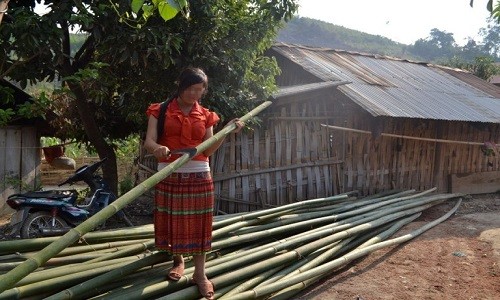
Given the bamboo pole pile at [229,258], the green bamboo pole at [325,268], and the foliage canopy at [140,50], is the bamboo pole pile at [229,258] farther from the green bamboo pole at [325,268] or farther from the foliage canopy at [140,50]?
the foliage canopy at [140,50]

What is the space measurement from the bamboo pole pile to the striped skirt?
255 millimetres

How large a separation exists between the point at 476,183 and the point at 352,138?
441 centimetres

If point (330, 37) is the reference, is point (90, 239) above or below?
below

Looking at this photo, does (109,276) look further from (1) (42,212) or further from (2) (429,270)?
(2) (429,270)

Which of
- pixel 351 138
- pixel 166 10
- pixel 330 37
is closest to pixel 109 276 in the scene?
pixel 166 10

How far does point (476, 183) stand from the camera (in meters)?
11.4

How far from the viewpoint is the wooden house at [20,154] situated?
873 cm

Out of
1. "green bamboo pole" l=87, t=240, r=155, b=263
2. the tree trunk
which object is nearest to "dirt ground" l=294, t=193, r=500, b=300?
"green bamboo pole" l=87, t=240, r=155, b=263

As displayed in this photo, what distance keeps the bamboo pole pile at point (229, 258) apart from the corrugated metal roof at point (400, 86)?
2.53m

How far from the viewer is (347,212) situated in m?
6.19

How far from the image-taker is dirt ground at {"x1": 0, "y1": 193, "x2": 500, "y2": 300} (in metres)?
4.36

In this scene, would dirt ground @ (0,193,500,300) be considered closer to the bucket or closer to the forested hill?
the bucket

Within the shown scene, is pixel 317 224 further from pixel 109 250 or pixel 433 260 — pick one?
pixel 109 250

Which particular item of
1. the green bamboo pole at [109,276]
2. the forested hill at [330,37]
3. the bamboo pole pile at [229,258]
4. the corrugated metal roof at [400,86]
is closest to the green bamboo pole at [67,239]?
the bamboo pole pile at [229,258]
